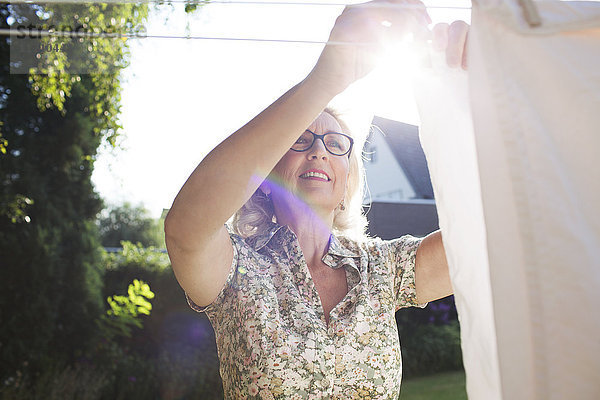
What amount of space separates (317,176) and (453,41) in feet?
2.56

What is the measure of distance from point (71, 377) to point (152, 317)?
A: 1.80 metres

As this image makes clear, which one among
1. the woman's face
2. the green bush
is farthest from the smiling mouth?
the green bush

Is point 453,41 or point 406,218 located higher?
point 406,218

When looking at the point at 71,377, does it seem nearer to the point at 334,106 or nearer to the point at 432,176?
the point at 334,106

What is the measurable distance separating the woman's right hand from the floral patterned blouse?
2.27ft

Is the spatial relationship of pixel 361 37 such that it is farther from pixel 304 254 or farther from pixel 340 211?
pixel 340 211

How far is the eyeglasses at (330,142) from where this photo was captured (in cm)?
176

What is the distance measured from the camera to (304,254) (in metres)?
1.75

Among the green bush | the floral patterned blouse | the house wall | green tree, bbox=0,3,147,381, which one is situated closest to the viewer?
the floral patterned blouse

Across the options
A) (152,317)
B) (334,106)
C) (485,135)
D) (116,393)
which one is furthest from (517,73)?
(152,317)

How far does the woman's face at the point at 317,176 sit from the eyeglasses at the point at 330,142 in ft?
0.05

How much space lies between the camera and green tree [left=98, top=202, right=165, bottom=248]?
103 feet

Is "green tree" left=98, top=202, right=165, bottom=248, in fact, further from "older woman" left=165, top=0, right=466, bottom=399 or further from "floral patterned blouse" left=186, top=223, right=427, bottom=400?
"floral patterned blouse" left=186, top=223, right=427, bottom=400

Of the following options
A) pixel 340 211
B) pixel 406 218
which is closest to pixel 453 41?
pixel 340 211
